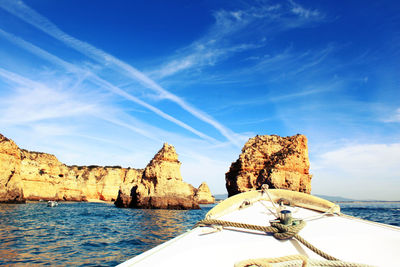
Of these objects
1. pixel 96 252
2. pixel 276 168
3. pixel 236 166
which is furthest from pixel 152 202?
pixel 96 252

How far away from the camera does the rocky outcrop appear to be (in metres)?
33.1

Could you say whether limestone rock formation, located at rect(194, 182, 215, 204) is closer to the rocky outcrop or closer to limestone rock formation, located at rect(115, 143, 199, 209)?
the rocky outcrop

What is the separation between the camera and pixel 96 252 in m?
7.02

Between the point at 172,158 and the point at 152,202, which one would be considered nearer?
the point at 152,202

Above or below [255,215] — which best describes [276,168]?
above

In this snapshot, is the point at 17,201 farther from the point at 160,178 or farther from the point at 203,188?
the point at 203,188

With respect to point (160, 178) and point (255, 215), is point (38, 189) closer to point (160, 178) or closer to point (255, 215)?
point (160, 178)

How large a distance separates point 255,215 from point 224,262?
2.54m

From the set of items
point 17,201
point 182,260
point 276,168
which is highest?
point 276,168

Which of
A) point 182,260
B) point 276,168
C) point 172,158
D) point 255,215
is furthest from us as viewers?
point 172,158

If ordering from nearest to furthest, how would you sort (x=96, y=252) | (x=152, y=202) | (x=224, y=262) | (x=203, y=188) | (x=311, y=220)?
(x=224, y=262) < (x=311, y=220) < (x=96, y=252) < (x=152, y=202) < (x=203, y=188)

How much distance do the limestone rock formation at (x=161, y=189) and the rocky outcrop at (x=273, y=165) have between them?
911 cm

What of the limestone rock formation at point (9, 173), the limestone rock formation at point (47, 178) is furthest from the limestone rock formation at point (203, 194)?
the limestone rock formation at point (9, 173)

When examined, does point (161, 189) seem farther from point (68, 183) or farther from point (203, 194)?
point (203, 194)
